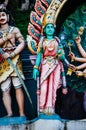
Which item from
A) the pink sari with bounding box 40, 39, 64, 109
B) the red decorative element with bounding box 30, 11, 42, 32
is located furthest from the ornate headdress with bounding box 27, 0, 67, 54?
the pink sari with bounding box 40, 39, 64, 109

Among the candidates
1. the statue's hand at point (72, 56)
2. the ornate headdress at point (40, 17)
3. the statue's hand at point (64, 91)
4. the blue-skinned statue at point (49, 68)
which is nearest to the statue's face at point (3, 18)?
the ornate headdress at point (40, 17)

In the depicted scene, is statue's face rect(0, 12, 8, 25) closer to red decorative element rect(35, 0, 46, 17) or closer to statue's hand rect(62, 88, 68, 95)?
red decorative element rect(35, 0, 46, 17)

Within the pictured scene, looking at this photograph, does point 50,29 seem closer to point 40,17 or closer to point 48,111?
point 40,17

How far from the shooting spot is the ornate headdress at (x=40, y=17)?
588 cm

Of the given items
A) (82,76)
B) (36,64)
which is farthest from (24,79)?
(82,76)

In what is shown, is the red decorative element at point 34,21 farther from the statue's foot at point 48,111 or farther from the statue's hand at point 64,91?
the statue's foot at point 48,111

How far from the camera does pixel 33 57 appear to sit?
591 cm

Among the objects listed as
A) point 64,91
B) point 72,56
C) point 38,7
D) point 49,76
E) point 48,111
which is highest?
point 38,7

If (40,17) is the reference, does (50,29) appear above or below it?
below

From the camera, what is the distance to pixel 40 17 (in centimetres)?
596

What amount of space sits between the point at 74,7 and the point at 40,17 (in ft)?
1.37

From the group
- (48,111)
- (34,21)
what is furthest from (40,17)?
(48,111)

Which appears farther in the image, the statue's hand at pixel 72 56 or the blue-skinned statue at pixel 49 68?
the statue's hand at pixel 72 56

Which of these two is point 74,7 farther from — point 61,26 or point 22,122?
point 22,122
